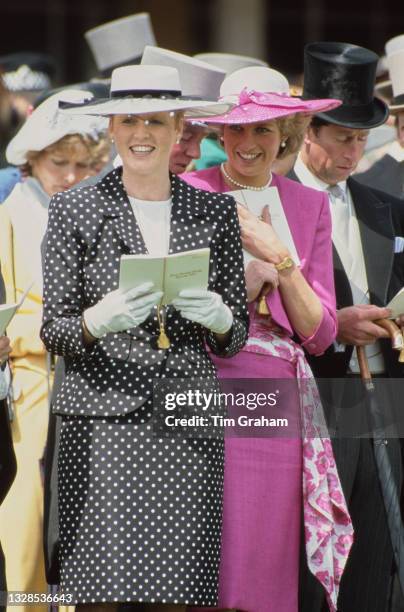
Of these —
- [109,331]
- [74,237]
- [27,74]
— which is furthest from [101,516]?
[27,74]

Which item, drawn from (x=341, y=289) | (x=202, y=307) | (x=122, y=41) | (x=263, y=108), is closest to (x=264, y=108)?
(x=263, y=108)

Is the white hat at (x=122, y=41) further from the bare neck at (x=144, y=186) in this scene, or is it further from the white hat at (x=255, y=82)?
the bare neck at (x=144, y=186)

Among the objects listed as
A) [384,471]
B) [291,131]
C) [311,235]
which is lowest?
[384,471]

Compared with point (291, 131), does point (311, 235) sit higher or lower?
lower

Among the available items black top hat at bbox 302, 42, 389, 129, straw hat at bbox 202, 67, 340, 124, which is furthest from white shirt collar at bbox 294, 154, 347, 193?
straw hat at bbox 202, 67, 340, 124

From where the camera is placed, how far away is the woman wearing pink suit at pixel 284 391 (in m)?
5.10

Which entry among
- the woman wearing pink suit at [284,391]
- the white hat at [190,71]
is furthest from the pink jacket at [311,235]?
the white hat at [190,71]

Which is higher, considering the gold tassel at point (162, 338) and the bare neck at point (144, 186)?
the bare neck at point (144, 186)

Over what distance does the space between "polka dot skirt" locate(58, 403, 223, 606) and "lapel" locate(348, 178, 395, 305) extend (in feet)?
4.91

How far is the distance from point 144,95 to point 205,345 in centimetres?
83

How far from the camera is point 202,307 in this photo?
4637 mm

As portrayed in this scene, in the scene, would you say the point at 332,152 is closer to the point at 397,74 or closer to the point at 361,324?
the point at 361,324

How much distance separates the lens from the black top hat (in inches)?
244

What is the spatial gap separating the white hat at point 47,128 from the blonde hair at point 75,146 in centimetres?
3
